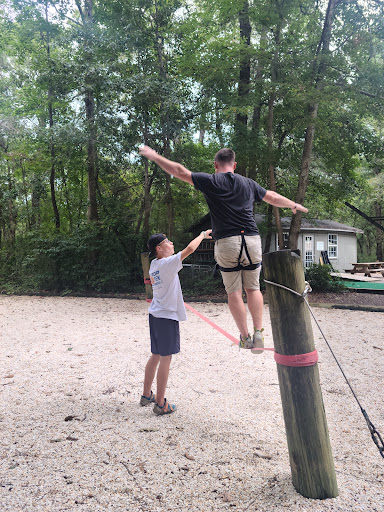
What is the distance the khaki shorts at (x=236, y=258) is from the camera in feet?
10.3

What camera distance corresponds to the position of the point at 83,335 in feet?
27.1

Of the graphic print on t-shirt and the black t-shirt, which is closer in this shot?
the black t-shirt

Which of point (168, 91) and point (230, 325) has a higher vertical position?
point (168, 91)

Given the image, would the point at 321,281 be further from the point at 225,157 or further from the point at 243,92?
the point at 225,157

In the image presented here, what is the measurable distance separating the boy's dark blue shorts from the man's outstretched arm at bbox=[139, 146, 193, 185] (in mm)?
1430

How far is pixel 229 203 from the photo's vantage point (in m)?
3.14

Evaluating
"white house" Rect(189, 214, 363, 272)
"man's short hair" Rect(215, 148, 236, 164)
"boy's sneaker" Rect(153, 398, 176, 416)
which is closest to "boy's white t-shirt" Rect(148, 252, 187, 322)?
"man's short hair" Rect(215, 148, 236, 164)

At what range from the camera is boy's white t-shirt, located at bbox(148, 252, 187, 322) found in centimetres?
360

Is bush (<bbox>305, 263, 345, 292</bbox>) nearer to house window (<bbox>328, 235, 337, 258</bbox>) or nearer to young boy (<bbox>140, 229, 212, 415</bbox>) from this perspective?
house window (<bbox>328, 235, 337, 258</bbox>)

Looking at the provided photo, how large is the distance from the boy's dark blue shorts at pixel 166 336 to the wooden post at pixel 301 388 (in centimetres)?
142

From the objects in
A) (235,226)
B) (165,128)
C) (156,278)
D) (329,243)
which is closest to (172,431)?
(156,278)

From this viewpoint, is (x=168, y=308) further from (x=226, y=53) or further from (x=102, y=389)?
(x=226, y=53)

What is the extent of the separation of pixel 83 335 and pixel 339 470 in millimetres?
6231

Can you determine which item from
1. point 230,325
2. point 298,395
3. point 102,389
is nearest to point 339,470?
point 298,395
